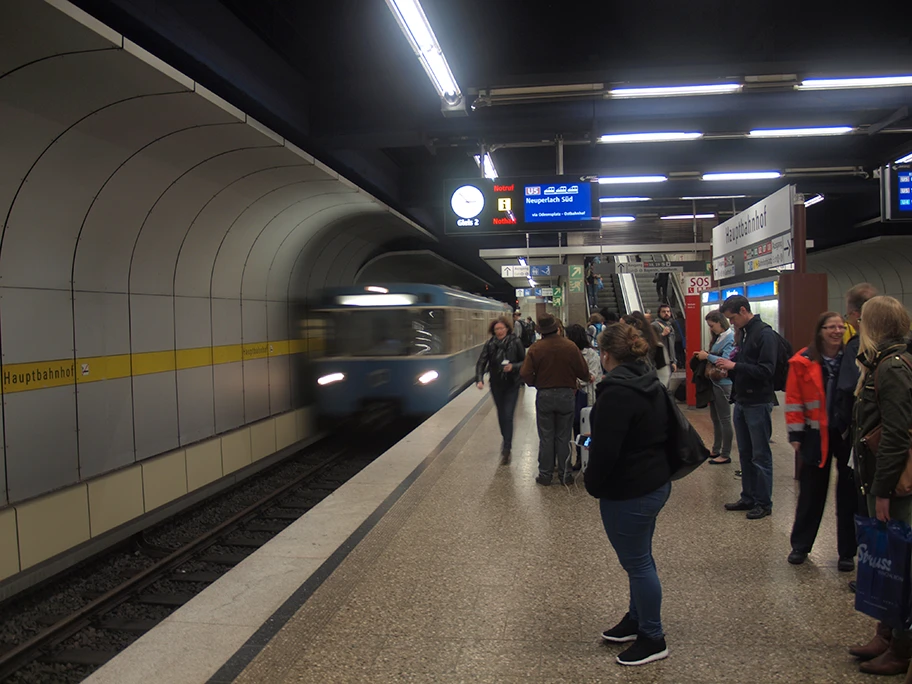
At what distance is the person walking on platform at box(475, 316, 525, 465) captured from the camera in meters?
7.69

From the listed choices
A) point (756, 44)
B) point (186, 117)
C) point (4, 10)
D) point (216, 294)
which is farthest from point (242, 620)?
point (756, 44)

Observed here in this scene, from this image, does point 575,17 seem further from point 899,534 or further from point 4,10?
point 899,534

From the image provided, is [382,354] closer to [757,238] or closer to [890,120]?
[757,238]

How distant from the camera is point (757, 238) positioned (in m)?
7.76

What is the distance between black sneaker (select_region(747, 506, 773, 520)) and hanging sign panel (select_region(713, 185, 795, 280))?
107 inches

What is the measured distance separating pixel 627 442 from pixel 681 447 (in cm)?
26

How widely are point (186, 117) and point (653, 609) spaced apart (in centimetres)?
549

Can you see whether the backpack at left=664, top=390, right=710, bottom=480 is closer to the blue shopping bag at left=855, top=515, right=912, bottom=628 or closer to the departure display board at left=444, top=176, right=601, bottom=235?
the blue shopping bag at left=855, top=515, right=912, bottom=628

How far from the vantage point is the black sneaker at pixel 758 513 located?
5316mm

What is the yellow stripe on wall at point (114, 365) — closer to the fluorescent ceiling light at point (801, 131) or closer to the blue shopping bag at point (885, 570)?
the blue shopping bag at point (885, 570)

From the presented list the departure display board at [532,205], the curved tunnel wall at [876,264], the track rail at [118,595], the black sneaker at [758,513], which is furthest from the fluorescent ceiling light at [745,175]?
the track rail at [118,595]

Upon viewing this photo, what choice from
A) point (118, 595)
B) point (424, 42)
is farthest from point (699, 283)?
point (118, 595)

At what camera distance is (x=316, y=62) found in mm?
8805

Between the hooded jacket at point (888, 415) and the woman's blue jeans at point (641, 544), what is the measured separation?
35.5 inches
